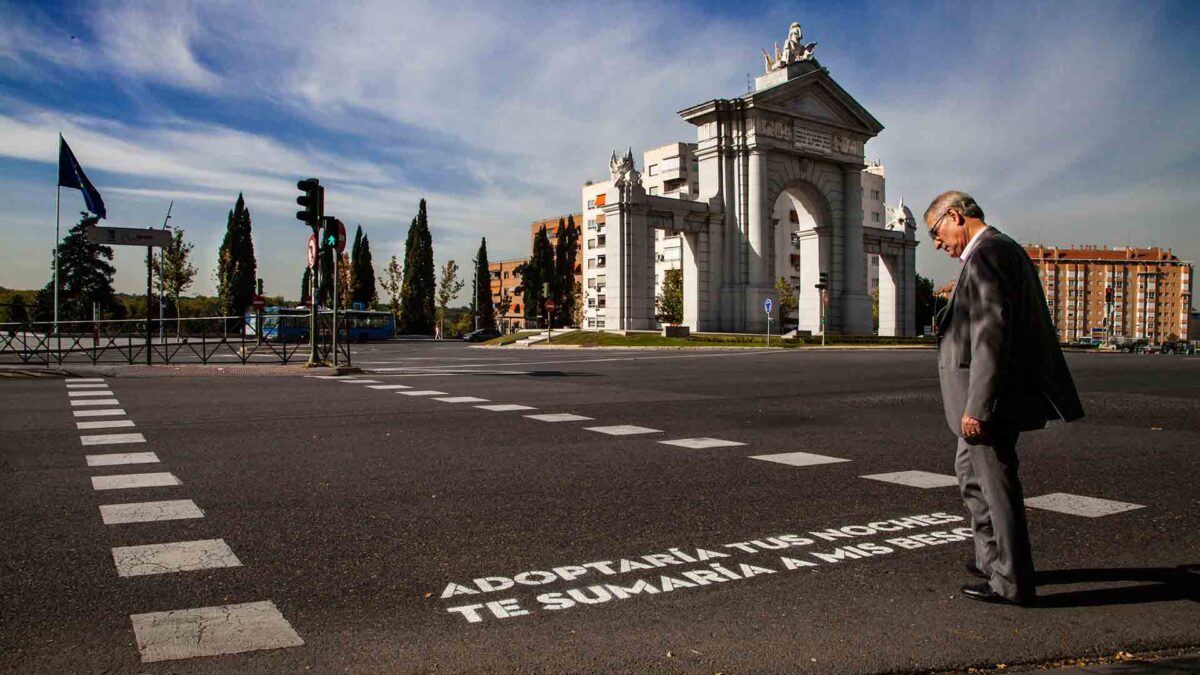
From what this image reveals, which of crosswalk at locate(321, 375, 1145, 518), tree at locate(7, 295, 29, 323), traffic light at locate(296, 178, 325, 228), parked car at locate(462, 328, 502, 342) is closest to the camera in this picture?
crosswalk at locate(321, 375, 1145, 518)

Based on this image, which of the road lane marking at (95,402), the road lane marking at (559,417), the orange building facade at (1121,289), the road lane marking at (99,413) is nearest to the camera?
the road lane marking at (559,417)

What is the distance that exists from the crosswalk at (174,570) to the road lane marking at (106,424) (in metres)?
2.18

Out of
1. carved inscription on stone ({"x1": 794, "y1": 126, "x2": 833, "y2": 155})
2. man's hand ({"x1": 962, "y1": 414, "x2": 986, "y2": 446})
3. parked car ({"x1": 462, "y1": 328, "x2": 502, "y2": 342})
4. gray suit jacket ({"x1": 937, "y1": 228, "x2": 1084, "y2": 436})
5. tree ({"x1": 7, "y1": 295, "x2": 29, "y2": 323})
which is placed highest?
carved inscription on stone ({"x1": 794, "y1": 126, "x2": 833, "y2": 155})

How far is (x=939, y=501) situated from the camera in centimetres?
585

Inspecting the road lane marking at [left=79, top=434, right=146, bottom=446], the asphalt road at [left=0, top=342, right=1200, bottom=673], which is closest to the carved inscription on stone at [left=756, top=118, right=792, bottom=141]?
the asphalt road at [left=0, top=342, right=1200, bottom=673]

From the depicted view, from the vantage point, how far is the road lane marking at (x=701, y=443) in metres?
8.38

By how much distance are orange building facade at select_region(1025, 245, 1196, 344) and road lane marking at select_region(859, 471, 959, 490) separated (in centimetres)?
17635

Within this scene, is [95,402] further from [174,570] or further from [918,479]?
[918,479]

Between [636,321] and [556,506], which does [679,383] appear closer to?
[556,506]

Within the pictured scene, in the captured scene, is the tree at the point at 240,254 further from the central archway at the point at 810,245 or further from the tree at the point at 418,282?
the central archway at the point at 810,245

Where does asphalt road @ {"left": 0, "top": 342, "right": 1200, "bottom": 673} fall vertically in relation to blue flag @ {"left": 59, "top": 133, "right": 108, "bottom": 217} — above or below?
below

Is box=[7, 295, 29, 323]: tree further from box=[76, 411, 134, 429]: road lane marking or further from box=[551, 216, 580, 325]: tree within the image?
box=[551, 216, 580, 325]: tree

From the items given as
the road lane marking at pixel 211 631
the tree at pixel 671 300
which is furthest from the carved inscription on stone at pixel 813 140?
the road lane marking at pixel 211 631

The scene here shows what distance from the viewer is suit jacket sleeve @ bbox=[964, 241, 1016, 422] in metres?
3.67
